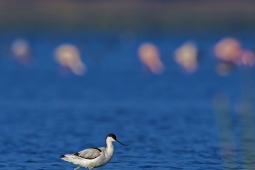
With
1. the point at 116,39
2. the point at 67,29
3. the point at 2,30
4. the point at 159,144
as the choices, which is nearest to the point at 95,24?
the point at 67,29

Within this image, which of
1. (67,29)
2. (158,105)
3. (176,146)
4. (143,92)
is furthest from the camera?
(67,29)

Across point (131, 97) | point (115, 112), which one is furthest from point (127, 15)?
point (115, 112)

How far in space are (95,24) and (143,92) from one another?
23.9 meters

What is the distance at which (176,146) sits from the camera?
43.6 feet

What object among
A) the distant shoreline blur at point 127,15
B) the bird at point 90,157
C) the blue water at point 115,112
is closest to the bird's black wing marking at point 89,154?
the bird at point 90,157

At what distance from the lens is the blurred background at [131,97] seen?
40.3 feet

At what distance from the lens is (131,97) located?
19.8m

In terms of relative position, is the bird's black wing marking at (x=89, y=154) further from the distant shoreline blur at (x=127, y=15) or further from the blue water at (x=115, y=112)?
the distant shoreline blur at (x=127, y=15)

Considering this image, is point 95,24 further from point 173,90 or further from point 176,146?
point 176,146

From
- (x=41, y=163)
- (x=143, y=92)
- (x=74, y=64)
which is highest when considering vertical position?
(x=74, y=64)

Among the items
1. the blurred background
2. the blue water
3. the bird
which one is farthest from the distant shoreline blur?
the bird

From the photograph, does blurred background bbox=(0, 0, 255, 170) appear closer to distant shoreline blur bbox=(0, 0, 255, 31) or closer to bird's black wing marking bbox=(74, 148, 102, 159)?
distant shoreline blur bbox=(0, 0, 255, 31)

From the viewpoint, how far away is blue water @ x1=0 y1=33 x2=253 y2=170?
1230cm

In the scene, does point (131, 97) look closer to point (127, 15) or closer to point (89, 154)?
point (89, 154)
